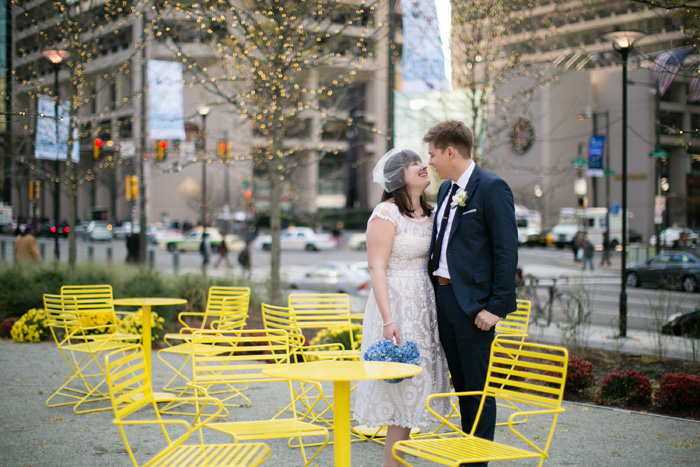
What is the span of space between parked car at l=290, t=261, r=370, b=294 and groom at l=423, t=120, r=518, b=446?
16487mm

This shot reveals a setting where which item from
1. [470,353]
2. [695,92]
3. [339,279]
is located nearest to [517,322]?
[470,353]

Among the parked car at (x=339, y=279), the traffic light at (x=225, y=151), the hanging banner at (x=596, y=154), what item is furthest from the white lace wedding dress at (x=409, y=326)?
the hanging banner at (x=596, y=154)

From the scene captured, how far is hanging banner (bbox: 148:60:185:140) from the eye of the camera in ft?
52.0

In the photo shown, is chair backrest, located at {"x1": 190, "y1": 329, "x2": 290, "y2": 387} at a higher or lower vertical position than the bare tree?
lower

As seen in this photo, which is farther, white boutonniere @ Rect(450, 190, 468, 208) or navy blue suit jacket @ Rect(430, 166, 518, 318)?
white boutonniere @ Rect(450, 190, 468, 208)

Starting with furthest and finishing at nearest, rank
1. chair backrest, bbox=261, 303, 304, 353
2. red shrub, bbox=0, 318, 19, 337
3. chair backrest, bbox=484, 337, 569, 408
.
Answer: red shrub, bbox=0, 318, 19, 337 → chair backrest, bbox=261, 303, 304, 353 → chair backrest, bbox=484, 337, 569, 408

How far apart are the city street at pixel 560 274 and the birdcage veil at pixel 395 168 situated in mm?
6724

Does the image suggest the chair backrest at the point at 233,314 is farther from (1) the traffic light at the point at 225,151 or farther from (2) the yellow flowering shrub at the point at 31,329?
(1) the traffic light at the point at 225,151

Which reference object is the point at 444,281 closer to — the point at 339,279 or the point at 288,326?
the point at 288,326

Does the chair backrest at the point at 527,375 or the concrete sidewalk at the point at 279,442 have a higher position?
the chair backrest at the point at 527,375

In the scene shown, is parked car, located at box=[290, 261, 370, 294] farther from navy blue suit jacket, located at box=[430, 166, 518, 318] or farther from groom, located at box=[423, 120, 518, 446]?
navy blue suit jacket, located at box=[430, 166, 518, 318]

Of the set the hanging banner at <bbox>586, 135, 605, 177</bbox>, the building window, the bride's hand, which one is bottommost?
the bride's hand

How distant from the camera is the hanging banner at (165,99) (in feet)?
52.0

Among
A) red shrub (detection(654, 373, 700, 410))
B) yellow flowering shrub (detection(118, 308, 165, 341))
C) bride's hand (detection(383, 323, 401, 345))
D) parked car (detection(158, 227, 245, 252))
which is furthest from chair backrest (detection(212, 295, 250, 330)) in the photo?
parked car (detection(158, 227, 245, 252))
